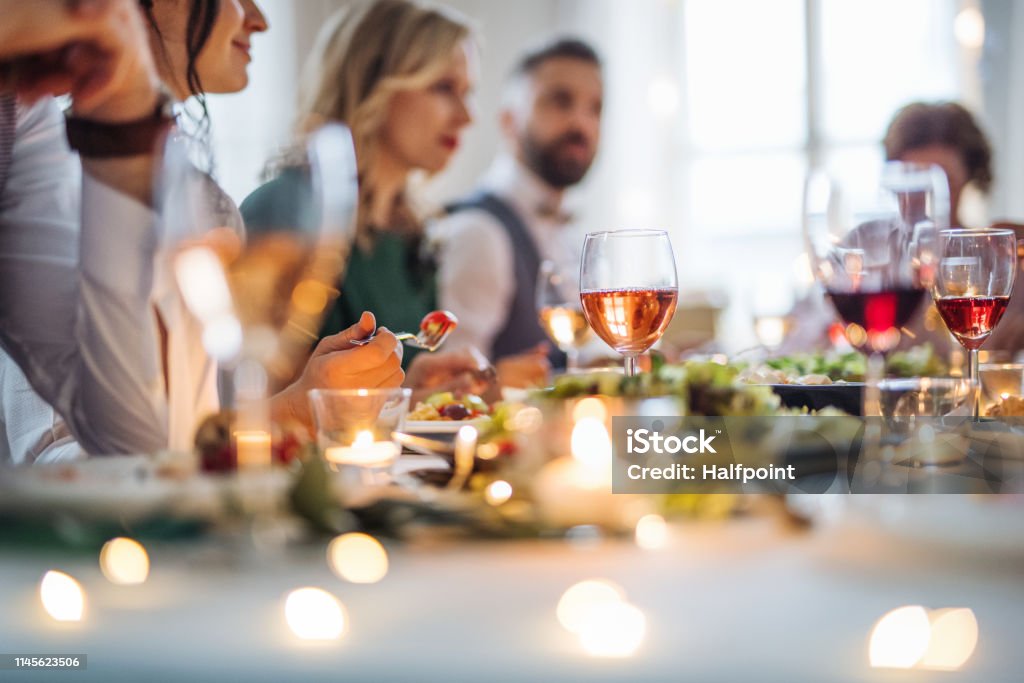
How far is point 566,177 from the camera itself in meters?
3.21

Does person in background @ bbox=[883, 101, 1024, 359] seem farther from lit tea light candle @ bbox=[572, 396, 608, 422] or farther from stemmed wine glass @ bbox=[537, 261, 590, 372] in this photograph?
lit tea light candle @ bbox=[572, 396, 608, 422]

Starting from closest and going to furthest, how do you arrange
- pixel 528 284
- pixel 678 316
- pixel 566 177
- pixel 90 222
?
pixel 90 222 → pixel 528 284 → pixel 566 177 → pixel 678 316

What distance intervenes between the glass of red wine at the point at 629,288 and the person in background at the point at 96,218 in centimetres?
34

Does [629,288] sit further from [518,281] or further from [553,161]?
[553,161]

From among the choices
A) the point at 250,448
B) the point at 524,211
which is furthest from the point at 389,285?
the point at 250,448

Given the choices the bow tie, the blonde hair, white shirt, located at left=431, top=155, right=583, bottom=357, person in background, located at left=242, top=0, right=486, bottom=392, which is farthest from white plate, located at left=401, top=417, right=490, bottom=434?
the bow tie

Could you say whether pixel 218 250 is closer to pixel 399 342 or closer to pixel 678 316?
pixel 399 342

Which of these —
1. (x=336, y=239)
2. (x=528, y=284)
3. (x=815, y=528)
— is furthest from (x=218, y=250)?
(x=528, y=284)

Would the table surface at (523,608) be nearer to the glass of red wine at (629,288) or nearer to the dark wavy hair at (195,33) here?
the glass of red wine at (629,288)

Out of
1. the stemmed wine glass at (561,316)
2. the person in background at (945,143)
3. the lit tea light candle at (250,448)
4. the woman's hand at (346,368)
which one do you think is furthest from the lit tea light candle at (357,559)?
the person in background at (945,143)

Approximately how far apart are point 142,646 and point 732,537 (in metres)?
0.23

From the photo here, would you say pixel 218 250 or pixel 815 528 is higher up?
pixel 218 250

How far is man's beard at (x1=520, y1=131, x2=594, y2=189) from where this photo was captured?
3180 millimetres

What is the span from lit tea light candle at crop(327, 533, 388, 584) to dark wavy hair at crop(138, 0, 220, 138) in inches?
29.4
